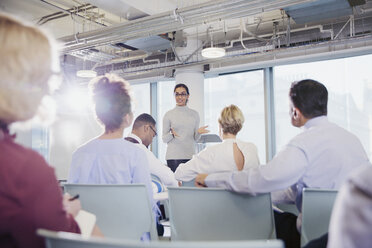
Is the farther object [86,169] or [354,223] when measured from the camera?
[86,169]

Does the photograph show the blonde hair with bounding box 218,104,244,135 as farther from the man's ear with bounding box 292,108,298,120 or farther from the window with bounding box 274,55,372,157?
the window with bounding box 274,55,372,157

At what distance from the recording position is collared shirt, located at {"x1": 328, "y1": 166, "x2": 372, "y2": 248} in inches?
21.0

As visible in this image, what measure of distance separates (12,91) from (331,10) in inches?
178

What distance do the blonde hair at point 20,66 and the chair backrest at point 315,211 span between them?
1.13 meters

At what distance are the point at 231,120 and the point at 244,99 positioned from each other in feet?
16.4

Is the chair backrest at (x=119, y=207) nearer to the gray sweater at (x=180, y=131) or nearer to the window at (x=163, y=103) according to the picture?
the gray sweater at (x=180, y=131)

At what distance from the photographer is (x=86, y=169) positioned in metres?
1.84

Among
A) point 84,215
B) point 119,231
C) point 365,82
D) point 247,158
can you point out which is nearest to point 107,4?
point 247,158

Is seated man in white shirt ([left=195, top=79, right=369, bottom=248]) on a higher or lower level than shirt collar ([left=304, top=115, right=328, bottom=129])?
lower

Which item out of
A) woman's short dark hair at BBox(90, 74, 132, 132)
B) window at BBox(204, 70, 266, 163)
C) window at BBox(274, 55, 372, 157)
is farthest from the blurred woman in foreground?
window at BBox(204, 70, 266, 163)

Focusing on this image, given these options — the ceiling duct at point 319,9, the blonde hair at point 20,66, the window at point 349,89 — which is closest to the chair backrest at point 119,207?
the blonde hair at point 20,66

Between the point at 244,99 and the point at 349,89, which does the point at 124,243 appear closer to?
the point at 349,89

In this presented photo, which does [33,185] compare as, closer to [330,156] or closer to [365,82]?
[330,156]

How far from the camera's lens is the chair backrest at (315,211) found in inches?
57.2
